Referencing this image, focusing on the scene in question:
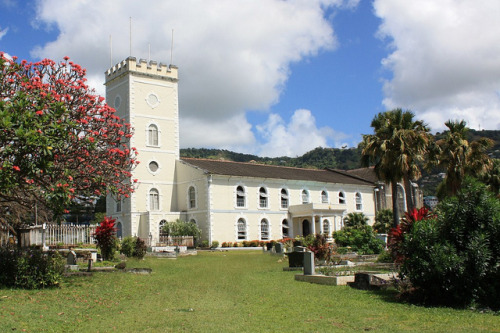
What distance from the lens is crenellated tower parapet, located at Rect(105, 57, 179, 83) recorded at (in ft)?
150

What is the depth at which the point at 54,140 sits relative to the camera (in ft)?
41.1

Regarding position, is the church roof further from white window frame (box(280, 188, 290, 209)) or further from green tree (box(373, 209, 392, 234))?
green tree (box(373, 209, 392, 234))

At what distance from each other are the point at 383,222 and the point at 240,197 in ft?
46.7

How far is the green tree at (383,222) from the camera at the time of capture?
45644mm

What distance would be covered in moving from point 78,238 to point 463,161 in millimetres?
22394

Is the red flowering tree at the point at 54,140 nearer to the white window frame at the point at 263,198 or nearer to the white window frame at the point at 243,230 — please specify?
the white window frame at the point at 243,230

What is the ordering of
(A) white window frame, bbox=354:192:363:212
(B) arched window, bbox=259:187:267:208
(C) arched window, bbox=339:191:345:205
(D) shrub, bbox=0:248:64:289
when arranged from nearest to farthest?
(D) shrub, bbox=0:248:64:289 < (B) arched window, bbox=259:187:267:208 < (C) arched window, bbox=339:191:345:205 < (A) white window frame, bbox=354:192:363:212

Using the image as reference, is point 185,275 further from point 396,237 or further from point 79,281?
point 396,237

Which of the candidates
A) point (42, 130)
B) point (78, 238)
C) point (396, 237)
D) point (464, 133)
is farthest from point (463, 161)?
point (42, 130)

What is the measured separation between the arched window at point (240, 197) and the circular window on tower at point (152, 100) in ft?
36.8

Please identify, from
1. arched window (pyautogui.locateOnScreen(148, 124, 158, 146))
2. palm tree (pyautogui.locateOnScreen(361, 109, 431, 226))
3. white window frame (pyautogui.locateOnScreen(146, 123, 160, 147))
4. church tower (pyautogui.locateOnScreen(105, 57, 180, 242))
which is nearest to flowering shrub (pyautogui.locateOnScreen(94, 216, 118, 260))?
palm tree (pyautogui.locateOnScreen(361, 109, 431, 226))

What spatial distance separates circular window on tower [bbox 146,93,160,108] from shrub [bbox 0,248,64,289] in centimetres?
3352

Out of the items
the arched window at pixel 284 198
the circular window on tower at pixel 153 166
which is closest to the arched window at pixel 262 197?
the arched window at pixel 284 198

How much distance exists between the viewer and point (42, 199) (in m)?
14.6
